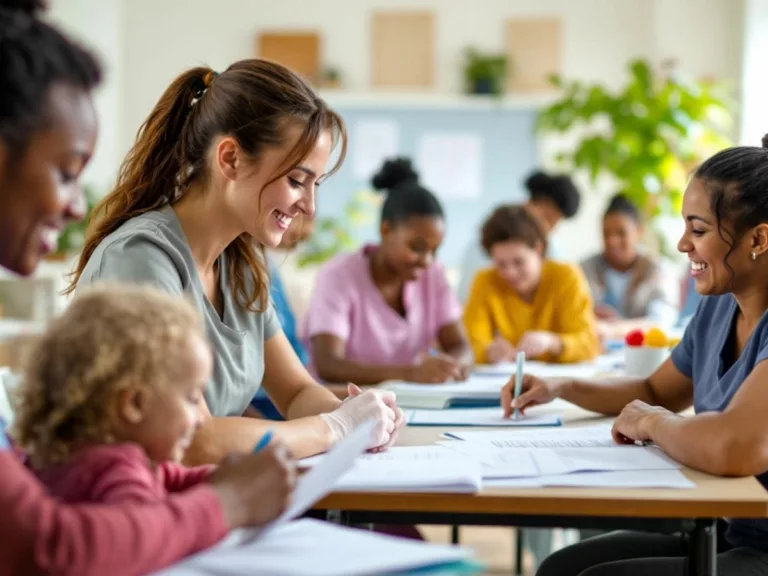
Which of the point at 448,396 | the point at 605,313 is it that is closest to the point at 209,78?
the point at 448,396

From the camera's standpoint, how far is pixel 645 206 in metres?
5.47

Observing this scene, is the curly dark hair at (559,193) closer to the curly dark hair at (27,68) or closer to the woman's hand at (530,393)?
the woman's hand at (530,393)

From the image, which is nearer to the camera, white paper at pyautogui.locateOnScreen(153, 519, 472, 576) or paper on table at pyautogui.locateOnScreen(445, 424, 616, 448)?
white paper at pyautogui.locateOnScreen(153, 519, 472, 576)

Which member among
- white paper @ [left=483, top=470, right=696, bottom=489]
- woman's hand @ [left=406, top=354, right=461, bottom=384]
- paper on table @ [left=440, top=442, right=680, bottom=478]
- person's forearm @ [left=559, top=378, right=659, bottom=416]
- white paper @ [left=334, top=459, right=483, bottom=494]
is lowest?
woman's hand @ [left=406, top=354, right=461, bottom=384]

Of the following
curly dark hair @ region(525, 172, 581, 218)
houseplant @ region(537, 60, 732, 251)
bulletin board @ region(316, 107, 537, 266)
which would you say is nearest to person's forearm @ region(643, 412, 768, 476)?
curly dark hair @ region(525, 172, 581, 218)

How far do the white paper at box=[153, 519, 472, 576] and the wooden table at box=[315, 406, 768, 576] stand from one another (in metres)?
0.24

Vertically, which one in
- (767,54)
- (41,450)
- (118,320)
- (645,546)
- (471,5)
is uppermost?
(471,5)

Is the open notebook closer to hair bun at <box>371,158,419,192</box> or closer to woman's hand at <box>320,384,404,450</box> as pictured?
woman's hand at <box>320,384,404,450</box>

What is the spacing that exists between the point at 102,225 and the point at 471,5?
6.45 m

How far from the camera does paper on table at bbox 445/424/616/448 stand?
1517mm

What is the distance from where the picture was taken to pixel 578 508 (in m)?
1.19

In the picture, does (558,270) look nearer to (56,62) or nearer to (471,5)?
(56,62)

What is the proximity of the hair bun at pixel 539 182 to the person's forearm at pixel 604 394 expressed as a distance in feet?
9.40

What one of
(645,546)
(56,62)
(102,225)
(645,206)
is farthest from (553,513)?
(645,206)
